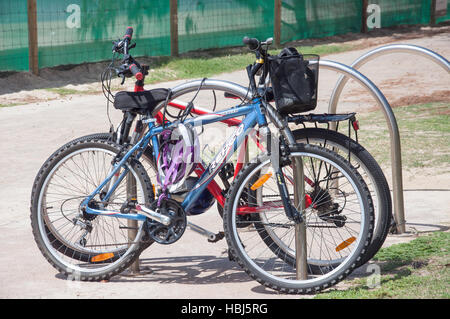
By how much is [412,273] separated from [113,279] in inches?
68.4

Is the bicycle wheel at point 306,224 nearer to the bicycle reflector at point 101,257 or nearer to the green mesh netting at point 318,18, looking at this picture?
the bicycle reflector at point 101,257

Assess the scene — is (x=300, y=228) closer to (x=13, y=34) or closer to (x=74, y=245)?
(x=74, y=245)

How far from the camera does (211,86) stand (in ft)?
14.9

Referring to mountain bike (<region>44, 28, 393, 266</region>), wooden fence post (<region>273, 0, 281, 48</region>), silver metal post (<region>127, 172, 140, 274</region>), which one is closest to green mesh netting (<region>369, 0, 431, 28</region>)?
wooden fence post (<region>273, 0, 281, 48</region>)

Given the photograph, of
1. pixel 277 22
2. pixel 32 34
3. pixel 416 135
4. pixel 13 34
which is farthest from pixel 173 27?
pixel 416 135

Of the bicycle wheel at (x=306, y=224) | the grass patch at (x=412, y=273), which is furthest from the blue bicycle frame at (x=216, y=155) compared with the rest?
the grass patch at (x=412, y=273)

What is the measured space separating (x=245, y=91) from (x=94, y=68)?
9.29 m

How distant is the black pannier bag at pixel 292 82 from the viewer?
4168 millimetres

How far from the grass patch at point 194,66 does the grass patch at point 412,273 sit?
839 centimetres

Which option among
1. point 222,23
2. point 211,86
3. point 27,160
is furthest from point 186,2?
point 211,86
